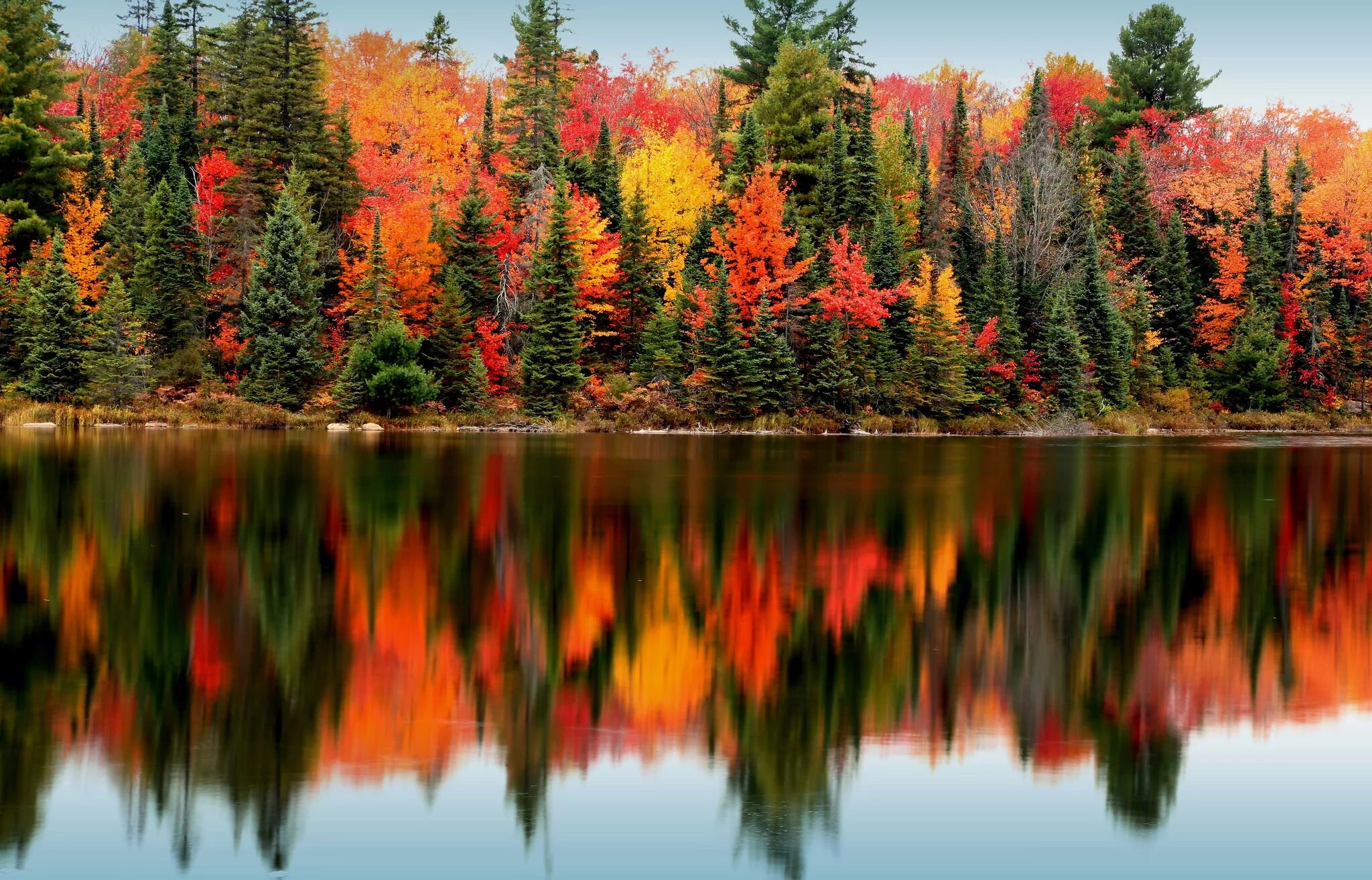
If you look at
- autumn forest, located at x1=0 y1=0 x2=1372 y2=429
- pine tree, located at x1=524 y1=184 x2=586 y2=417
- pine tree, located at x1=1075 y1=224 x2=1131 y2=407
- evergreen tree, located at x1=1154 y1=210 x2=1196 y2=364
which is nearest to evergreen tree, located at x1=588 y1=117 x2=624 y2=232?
autumn forest, located at x1=0 y1=0 x2=1372 y2=429

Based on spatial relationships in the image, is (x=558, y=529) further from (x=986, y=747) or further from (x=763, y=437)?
(x=763, y=437)

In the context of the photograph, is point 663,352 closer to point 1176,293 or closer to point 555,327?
point 555,327

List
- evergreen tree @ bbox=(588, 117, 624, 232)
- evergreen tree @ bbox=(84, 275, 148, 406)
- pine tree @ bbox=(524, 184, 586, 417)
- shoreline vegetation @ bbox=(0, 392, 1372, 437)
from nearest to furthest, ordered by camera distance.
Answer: shoreline vegetation @ bbox=(0, 392, 1372, 437) < evergreen tree @ bbox=(84, 275, 148, 406) < pine tree @ bbox=(524, 184, 586, 417) < evergreen tree @ bbox=(588, 117, 624, 232)

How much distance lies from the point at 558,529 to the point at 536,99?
5140 cm

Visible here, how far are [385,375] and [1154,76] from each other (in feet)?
180

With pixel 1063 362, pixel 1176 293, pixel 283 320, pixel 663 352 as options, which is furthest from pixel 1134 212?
pixel 283 320

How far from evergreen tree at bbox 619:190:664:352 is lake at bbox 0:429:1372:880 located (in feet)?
135

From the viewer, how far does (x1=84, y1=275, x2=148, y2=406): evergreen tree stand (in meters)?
52.1

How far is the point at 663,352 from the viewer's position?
56.6 m

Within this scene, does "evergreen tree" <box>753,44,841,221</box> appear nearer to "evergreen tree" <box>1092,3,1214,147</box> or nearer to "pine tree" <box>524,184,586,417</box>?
"pine tree" <box>524,184,586,417</box>

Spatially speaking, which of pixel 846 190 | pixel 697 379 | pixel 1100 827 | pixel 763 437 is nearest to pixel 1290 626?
pixel 1100 827

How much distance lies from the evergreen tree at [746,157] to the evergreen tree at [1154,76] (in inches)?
1240

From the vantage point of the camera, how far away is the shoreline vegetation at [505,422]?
51.8 meters

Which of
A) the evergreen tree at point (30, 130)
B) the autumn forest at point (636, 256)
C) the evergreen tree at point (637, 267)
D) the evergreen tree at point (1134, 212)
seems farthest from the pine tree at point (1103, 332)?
the evergreen tree at point (30, 130)
